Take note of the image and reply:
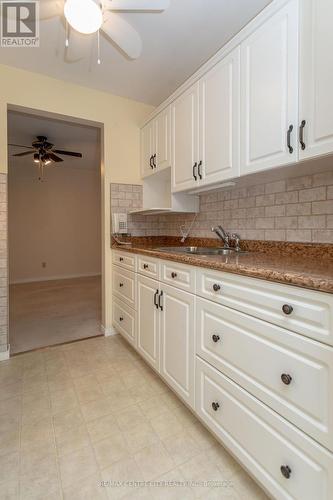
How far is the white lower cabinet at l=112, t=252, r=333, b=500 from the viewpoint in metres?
0.81

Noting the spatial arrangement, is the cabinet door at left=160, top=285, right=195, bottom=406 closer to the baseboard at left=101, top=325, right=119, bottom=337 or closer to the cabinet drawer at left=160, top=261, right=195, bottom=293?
the cabinet drawer at left=160, top=261, right=195, bottom=293

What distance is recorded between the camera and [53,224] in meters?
5.60

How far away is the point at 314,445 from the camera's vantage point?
823 mm

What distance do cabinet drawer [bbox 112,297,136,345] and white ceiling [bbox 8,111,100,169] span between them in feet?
6.62

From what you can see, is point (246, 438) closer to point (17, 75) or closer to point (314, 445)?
point (314, 445)

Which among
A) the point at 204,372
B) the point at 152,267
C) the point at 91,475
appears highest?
Answer: the point at 152,267

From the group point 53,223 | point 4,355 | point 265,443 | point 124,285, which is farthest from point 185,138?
point 53,223

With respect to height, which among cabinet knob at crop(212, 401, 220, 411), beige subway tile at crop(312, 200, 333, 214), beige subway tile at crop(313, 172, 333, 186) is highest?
beige subway tile at crop(313, 172, 333, 186)

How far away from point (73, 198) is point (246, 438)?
18.4 feet

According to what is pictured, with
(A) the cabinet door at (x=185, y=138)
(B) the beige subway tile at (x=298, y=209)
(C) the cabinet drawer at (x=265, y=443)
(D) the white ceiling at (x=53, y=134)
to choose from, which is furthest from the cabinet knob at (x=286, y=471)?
(D) the white ceiling at (x=53, y=134)

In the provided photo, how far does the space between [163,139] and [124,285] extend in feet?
4.53

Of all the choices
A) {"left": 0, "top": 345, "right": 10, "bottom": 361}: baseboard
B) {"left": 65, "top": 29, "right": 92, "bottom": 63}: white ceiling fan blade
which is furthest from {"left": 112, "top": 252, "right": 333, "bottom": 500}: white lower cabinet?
{"left": 65, "top": 29, "right": 92, "bottom": 63}: white ceiling fan blade

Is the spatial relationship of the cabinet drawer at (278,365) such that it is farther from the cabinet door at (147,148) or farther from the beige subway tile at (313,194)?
the cabinet door at (147,148)

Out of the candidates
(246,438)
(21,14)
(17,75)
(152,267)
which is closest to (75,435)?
(246,438)
